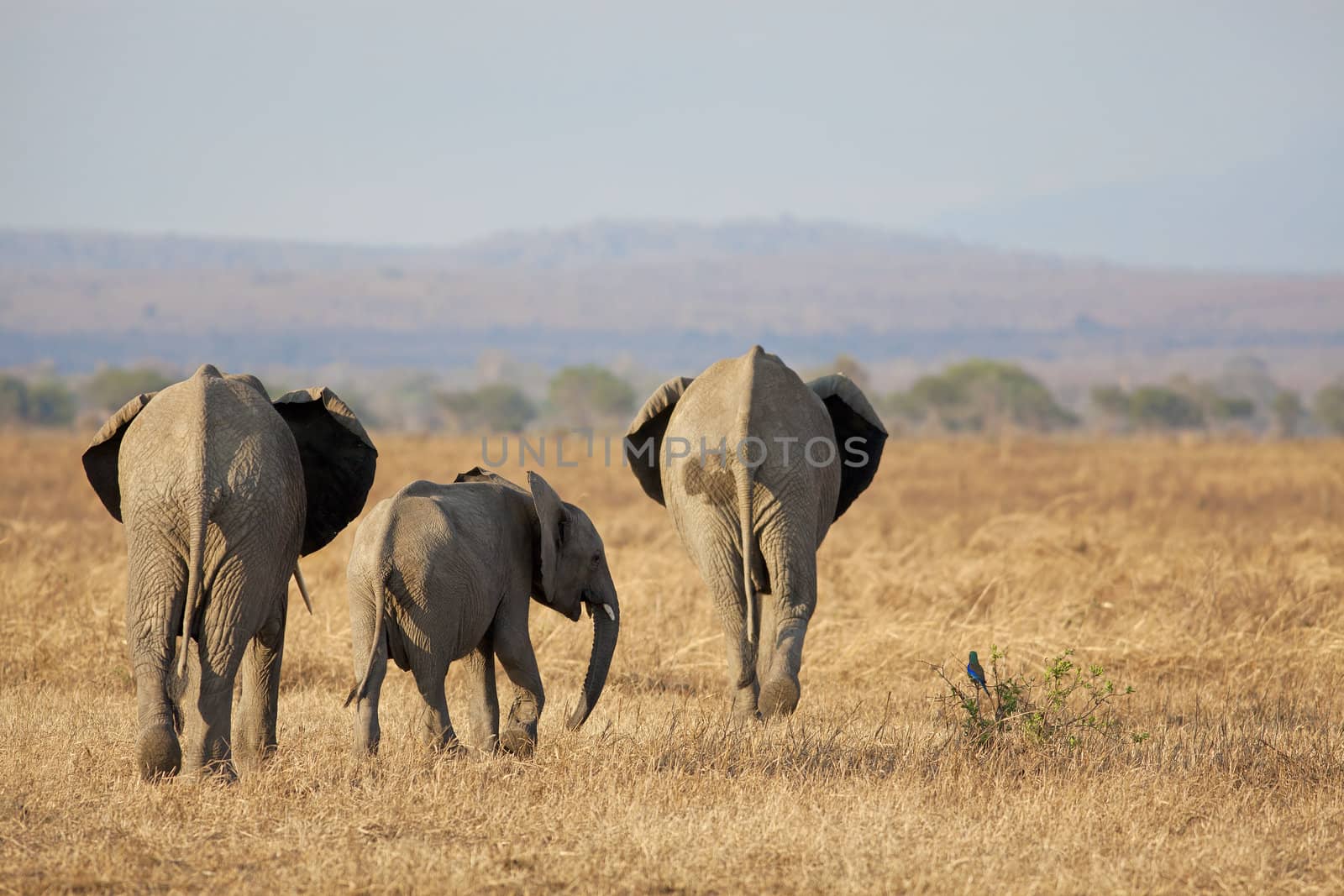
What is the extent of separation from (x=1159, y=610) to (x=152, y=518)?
846 centimetres

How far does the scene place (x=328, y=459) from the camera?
322 inches

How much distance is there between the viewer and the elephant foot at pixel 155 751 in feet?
23.2

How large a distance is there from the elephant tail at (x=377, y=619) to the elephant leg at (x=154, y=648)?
83 centimetres

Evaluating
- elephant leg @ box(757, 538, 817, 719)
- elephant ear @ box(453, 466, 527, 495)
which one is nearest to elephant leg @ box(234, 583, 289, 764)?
elephant ear @ box(453, 466, 527, 495)

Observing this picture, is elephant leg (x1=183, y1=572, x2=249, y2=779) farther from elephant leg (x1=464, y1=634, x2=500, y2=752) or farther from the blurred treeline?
the blurred treeline

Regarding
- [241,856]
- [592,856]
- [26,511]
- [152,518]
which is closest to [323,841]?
[241,856]

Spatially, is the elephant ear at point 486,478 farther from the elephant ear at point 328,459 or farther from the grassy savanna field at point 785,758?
the grassy savanna field at point 785,758

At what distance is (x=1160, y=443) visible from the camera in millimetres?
45812

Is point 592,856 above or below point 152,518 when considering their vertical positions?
below

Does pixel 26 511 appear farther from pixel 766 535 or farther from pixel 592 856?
pixel 592 856

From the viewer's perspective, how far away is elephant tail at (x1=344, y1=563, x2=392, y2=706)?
23.8ft

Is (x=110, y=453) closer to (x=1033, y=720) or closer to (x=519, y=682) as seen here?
(x=519, y=682)

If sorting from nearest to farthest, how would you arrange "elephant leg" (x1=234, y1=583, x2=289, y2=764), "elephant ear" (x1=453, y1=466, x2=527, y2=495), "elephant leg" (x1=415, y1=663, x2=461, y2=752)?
"elephant leg" (x1=415, y1=663, x2=461, y2=752), "elephant leg" (x1=234, y1=583, x2=289, y2=764), "elephant ear" (x1=453, y1=466, x2=527, y2=495)

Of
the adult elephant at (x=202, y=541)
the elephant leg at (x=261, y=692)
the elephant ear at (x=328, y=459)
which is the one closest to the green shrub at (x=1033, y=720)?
the elephant ear at (x=328, y=459)
